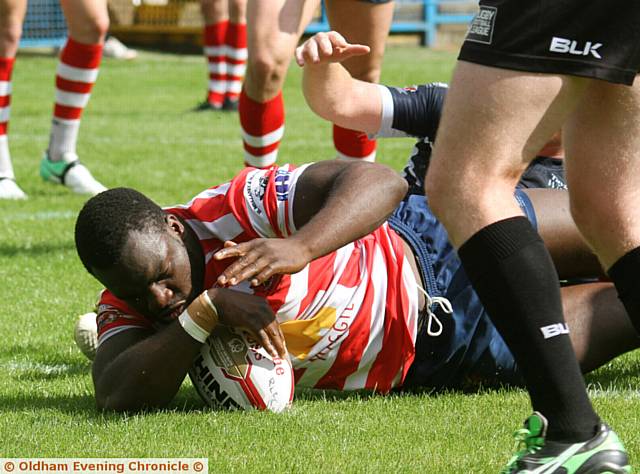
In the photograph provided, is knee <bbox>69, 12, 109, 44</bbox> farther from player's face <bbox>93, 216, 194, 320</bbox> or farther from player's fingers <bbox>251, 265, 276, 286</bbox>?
player's fingers <bbox>251, 265, 276, 286</bbox>

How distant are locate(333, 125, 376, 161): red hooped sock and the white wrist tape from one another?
287 centimetres

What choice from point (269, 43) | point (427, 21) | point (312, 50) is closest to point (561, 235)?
point (312, 50)

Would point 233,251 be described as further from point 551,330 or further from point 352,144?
point 352,144

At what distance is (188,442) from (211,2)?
1017 centimetres

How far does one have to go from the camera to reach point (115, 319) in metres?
3.65

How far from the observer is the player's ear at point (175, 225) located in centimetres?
351

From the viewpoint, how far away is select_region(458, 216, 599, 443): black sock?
2625 millimetres

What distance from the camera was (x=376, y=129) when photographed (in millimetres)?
4250

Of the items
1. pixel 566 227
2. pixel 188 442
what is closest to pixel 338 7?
pixel 566 227

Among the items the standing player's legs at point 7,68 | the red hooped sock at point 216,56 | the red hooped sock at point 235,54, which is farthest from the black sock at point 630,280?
the red hooped sock at point 216,56

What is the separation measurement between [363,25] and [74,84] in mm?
2583

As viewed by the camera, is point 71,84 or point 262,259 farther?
point 71,84

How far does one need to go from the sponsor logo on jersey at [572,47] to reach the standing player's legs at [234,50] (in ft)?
31.0

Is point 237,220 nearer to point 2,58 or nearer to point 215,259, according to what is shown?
point 215,259
